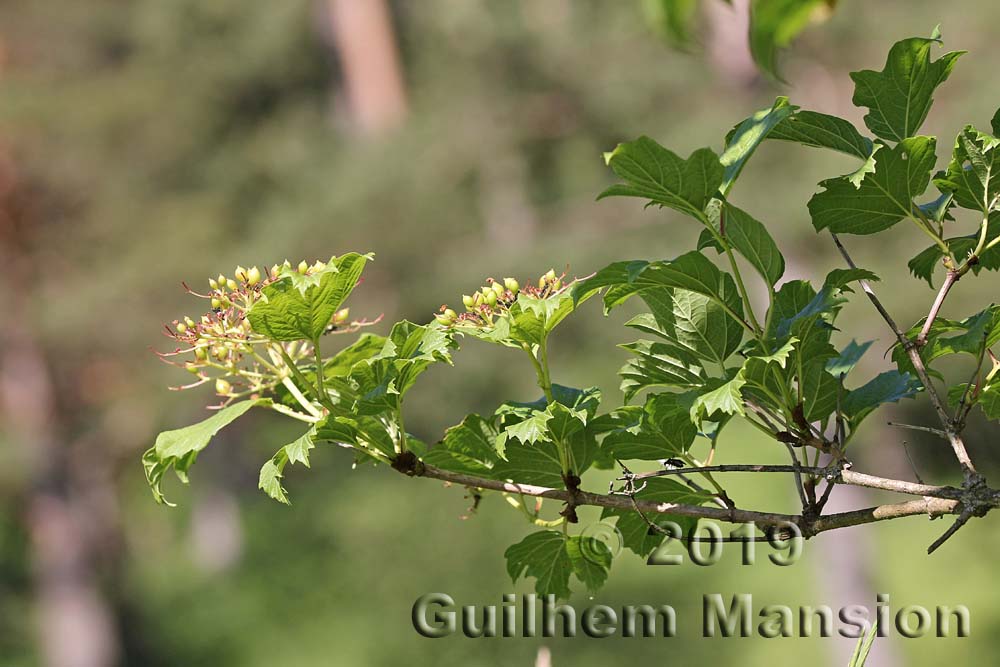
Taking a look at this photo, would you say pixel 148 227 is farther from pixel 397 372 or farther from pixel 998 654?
pixel 397 372

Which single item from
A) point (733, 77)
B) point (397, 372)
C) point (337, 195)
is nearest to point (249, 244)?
point (337, 195)

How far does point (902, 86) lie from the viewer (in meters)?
0.86

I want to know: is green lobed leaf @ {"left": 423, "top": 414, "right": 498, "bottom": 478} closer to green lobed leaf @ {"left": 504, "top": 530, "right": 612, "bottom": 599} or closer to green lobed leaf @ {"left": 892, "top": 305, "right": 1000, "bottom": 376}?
green lobed leaf @ {"left": 504, "top": 530, "right": 612, "bottom": 599}

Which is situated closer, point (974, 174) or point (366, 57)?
point (974, 174)

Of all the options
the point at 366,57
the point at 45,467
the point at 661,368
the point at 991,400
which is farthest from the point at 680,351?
the point at 366,57

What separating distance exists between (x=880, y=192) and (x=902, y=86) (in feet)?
0.30

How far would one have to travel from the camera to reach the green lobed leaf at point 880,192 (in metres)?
0.82

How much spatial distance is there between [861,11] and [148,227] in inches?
257

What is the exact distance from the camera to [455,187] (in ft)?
30.0

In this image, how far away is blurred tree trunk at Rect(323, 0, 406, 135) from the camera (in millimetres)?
11953

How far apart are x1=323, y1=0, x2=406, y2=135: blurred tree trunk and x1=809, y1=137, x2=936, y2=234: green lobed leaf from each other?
11.2 m

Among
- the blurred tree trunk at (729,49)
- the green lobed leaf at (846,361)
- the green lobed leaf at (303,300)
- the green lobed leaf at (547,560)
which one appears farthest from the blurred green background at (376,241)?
the green lobed leaf at (303,300)

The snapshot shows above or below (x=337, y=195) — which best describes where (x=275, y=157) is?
above

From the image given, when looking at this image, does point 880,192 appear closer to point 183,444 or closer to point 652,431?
point 652,431
